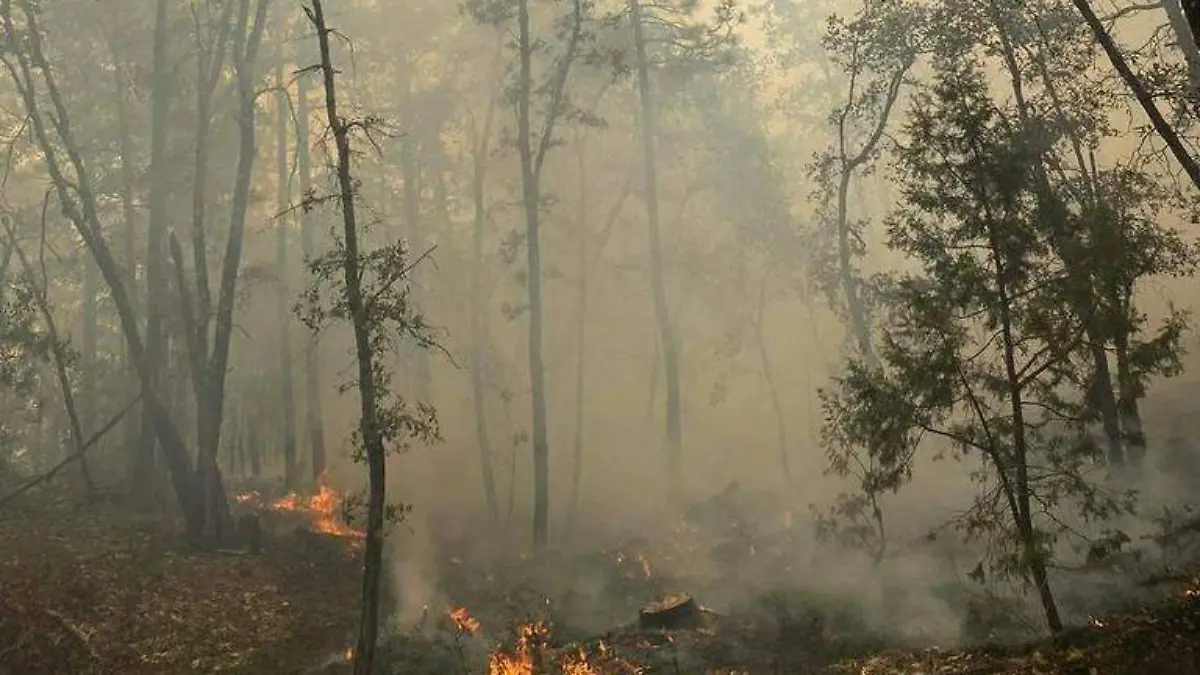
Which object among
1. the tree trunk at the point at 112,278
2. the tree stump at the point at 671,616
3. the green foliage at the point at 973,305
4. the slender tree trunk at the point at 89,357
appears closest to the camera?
the green foliage at the point at 973,305

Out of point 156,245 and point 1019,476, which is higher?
point 156,245

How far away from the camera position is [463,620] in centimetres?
1761

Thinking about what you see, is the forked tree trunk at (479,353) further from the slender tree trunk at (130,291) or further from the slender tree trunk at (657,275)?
the slender tree trunk at (130,291)

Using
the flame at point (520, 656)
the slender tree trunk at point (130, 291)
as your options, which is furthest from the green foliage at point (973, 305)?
the slender tree trunk at point (130, 291)

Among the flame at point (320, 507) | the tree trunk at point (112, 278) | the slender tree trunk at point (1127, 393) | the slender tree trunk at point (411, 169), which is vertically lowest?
the flame at point (320, 507)

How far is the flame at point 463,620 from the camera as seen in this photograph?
16.6 meters

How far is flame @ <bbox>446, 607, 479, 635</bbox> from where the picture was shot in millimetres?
16625

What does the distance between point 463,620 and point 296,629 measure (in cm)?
321

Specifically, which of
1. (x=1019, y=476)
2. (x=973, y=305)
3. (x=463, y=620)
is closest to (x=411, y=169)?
(x=463, y=620)

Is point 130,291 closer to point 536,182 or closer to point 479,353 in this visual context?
point 479,353

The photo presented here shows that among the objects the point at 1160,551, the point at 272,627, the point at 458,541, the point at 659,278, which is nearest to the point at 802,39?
the point at 659,278

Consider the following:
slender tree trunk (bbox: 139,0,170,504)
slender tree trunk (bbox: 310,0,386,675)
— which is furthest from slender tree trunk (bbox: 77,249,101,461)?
slender tree trunk (bbox: 310,0,386,675)

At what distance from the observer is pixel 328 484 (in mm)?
27938

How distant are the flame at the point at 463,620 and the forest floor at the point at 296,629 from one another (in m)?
0.07
